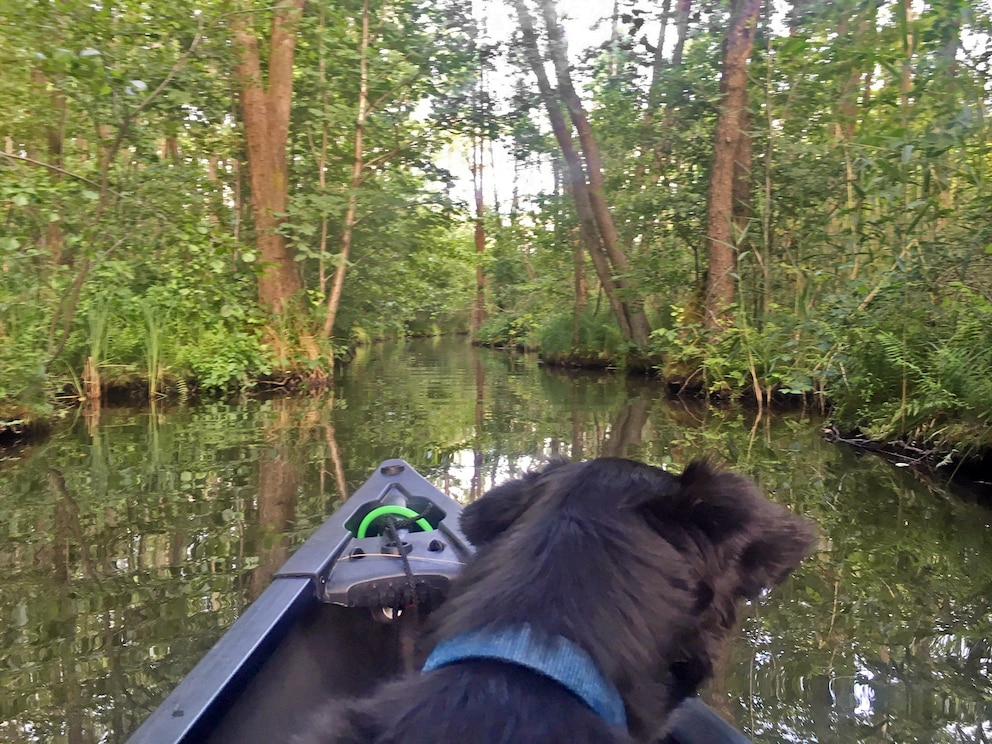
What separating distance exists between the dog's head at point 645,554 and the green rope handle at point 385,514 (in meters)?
1.50

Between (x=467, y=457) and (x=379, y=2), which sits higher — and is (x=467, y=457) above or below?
below

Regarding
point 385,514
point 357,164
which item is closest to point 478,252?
point 357,164

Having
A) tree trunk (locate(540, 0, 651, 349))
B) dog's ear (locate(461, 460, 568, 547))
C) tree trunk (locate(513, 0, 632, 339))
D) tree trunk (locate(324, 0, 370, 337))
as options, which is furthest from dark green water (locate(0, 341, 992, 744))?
tree trunk (locate(513, 0, 632, 339))

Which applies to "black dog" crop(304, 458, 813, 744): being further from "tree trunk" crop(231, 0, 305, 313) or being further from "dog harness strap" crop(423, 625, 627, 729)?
"tree trunk" crop(231, 0, 305, 313)

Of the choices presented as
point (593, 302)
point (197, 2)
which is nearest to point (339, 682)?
point (197, 2)

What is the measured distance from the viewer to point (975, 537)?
3.36 m

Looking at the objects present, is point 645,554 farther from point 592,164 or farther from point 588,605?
point 592,164

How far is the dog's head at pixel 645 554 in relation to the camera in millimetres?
828

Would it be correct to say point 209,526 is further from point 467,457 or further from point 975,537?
point 975,537

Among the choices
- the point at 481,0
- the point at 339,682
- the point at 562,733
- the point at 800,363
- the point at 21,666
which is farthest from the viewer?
the point at 481,0

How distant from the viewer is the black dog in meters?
0.74

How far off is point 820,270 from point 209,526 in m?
6.56

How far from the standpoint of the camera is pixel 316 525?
3457 mm

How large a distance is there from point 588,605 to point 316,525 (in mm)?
2879
